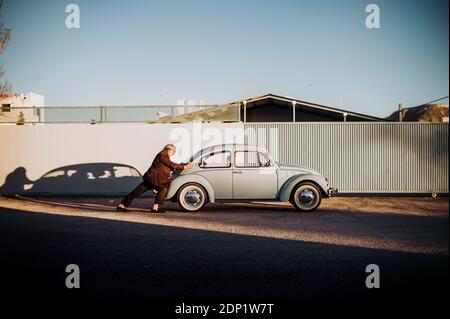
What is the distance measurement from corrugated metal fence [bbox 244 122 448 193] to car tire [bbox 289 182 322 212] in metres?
4.87

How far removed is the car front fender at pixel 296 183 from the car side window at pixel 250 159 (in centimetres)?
73

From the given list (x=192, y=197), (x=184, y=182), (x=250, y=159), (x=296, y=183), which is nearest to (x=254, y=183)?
(x=250, y=159)

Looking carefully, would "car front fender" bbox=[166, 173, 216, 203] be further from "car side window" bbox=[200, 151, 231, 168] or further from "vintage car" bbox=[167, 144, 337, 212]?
"car side window" bbox=[200, 151, 231, 168]

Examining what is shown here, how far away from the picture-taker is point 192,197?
11023mm

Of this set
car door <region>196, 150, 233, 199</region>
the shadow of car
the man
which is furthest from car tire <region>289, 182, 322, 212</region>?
the shadow of car

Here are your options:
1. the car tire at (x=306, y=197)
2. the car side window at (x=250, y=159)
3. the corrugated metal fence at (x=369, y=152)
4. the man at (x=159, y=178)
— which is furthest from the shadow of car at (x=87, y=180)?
the car tire at (x=306, y=197)

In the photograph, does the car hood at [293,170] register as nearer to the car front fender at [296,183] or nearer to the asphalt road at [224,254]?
the car front fender at [296,183]

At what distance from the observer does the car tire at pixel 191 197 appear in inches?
434

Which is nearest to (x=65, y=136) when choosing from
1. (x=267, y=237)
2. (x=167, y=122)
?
(x=167, y=122)

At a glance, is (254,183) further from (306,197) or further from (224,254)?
(224,254)

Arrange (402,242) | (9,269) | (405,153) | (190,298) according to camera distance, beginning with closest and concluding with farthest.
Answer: (190,298) → (9,269) → (402,242) → (405,153)
